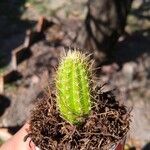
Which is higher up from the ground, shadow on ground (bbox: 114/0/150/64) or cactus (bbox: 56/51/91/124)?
cactus (bbox: 56/51/91/124)

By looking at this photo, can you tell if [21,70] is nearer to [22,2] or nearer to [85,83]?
[22,2]

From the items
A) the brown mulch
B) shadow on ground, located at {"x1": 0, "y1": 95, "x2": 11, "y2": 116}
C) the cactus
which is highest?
the cactus

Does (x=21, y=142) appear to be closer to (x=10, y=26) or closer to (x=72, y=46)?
(x=72, y=46)

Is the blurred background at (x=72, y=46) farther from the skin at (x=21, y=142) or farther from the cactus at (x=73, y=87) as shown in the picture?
the cactus at (x=73, y=87)

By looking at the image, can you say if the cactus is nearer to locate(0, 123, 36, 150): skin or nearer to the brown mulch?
the brown mulch

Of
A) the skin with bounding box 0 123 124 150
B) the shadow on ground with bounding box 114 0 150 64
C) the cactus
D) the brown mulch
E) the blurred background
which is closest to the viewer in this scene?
the cactus

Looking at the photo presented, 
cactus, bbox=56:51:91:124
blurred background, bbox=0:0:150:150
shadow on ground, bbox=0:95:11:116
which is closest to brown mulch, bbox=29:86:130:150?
cactus, bbox=56:51:91:124

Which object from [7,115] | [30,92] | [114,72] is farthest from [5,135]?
[114,72]
